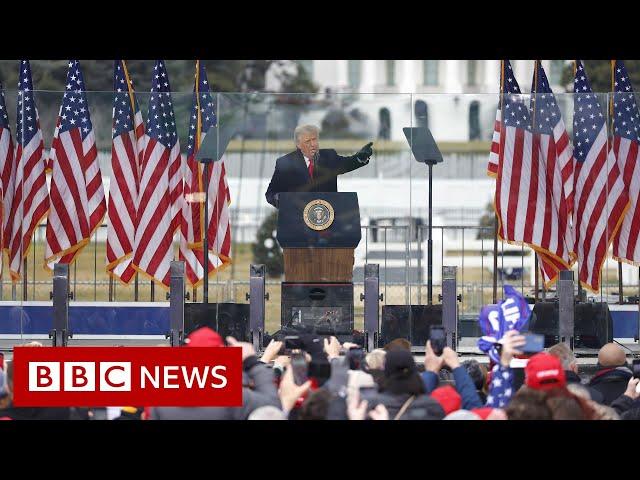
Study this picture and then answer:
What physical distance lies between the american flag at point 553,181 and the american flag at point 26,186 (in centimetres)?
535

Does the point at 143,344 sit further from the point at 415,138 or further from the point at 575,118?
the point at 575,118

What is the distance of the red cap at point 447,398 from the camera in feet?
39.1

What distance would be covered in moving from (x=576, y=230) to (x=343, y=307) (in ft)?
8.88

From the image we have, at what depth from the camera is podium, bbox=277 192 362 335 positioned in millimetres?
17109

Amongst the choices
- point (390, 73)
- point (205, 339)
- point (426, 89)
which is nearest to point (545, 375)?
point (205, 339)

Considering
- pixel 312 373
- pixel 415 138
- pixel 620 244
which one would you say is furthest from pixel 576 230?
pixel 312 373

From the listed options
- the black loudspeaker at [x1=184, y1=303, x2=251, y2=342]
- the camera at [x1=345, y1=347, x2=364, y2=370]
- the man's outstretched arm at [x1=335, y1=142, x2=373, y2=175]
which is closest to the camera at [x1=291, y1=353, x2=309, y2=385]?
the camera at [x1=345, y1=347, x2=364, y2=370]

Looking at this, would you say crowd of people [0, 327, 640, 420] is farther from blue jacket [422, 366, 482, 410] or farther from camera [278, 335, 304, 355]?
camera [278, 335, 304, 355]

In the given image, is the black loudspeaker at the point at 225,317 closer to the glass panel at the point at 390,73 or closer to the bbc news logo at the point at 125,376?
the bbc news logo at the point at 125,376

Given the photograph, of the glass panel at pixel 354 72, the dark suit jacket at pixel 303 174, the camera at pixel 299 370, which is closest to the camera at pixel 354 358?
the camera at pixel 299 370

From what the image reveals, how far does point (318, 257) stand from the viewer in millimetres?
17188

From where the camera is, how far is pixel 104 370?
1332 cm

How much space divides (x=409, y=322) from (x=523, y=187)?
1.90m

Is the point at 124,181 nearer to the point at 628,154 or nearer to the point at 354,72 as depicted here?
the point at 628,154
